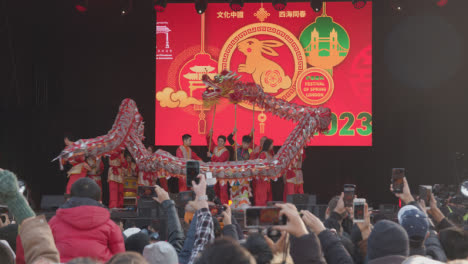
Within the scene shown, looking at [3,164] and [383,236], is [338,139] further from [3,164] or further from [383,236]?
[383,236]

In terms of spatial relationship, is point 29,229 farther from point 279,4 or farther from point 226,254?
point 279,4

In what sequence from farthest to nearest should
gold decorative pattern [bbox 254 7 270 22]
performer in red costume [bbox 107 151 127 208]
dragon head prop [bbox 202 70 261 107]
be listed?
gold decorative pattern [bbox 254 7 270 22] < performer in red costume [bbox 107 151 127 208] < dragon head prop [bbox 202 70 261 107]

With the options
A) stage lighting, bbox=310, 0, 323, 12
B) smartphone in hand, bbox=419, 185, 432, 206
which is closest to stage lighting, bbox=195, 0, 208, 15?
stage lighting, bbox=310, 0, 323, 12

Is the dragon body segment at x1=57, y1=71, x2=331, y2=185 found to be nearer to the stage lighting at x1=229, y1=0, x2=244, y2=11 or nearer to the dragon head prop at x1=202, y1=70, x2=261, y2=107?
the dragon head prop at x1=202, y1=70, x2=261, y2=107

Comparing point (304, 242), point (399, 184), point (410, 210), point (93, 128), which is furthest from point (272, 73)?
point (304, 242)

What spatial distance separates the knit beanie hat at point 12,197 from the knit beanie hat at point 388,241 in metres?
Result: 1.21

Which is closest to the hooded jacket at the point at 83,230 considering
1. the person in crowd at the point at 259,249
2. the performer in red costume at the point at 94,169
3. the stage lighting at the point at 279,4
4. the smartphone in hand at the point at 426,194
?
the person in crowd at the point at 259,249

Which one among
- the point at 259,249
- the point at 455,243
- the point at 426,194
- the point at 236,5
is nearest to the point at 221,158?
the point at 236,5

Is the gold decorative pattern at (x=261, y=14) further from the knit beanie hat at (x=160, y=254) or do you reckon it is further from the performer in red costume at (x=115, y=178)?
the knit beanie hat at (x=160, y=254)

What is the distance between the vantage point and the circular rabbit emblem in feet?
27.8

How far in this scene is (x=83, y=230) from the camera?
2.41 meters

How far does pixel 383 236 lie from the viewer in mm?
2074

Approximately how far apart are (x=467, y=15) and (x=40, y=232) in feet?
28.0

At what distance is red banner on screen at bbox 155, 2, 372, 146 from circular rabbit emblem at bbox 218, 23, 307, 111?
0.6 inches
